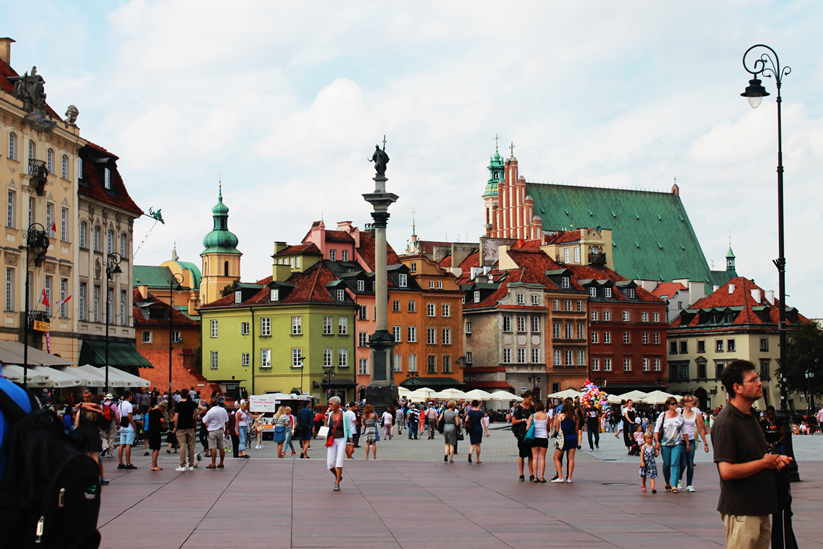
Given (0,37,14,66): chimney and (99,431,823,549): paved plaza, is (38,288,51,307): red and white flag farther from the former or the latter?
(99,431,823,549): paved plaza

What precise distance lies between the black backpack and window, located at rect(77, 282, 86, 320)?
48.9 metres

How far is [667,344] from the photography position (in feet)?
368

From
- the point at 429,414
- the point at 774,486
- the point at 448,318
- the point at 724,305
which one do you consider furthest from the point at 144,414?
the point at 724,305

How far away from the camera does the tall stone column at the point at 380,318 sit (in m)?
56.5

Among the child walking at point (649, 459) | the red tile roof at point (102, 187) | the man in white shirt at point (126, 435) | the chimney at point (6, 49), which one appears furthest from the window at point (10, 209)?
Answer: the child walking at point (649, 459)

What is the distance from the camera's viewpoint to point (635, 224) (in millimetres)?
131500

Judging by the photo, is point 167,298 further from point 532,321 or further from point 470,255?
point 532,321

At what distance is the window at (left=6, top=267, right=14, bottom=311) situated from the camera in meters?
45.8

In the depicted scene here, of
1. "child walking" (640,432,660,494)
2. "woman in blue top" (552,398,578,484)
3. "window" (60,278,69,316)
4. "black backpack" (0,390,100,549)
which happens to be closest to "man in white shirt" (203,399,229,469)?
"woman in blue top" (552,398,578,484)

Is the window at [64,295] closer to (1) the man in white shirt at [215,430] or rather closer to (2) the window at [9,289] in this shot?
(2) the window at [9,289]

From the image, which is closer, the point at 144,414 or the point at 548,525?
the point at 548,525

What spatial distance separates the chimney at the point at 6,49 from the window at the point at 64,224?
726 cm

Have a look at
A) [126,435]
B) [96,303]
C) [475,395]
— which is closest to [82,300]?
[96,303]

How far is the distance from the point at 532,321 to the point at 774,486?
9121 cm
